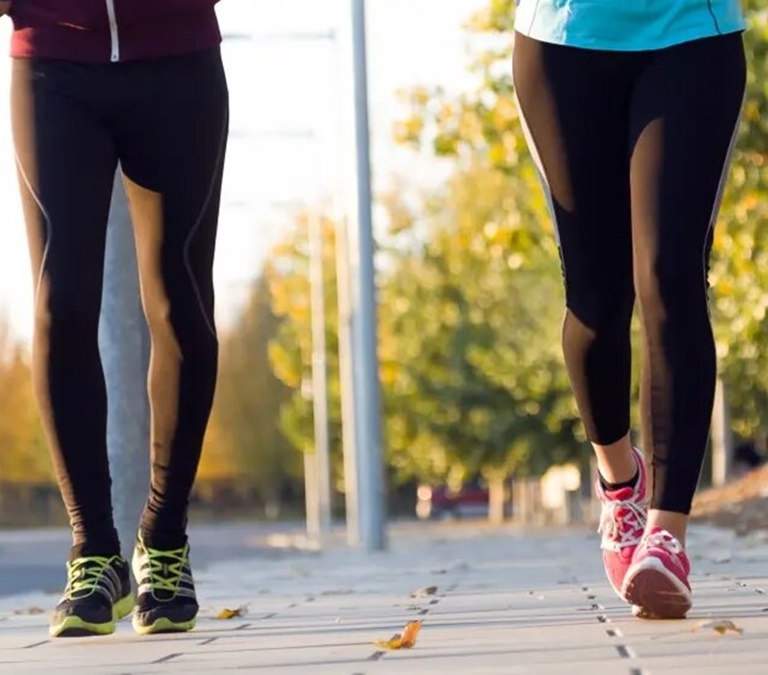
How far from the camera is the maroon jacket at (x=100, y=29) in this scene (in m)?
5.15

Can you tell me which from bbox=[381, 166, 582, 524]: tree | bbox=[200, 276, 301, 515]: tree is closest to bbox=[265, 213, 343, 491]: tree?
bbox=[381, 166, 582, 524]: tree

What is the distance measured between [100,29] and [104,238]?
0.49 meters

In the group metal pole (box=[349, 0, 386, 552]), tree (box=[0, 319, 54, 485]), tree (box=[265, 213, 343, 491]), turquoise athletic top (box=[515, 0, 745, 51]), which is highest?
turquoise athletic top (box=[515, 0, 745, 51])

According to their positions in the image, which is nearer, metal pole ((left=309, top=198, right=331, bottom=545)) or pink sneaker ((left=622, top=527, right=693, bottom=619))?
pink sneaker ((left=622, top=527, right=693, bottom=619))

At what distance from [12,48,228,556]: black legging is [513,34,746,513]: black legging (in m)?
0.81

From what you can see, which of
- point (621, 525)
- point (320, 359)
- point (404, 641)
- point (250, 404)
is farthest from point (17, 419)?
point (404, 641)

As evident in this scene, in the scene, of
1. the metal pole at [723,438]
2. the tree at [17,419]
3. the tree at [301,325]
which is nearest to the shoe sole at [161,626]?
the metal pole at [723,438]

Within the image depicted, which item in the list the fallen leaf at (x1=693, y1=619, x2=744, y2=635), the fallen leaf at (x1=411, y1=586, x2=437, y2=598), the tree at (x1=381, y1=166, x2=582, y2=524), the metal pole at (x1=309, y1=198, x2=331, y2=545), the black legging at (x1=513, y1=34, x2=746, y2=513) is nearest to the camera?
the fallen leaf at (x1=693, y1=619, x2=744, y2=635)

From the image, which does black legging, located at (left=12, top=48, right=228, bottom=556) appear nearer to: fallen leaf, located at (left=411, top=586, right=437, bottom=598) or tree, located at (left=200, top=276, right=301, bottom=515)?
fallen leaf, located at (left=411, top=586, right=437, bottom=598)

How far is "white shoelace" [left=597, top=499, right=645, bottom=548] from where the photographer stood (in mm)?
5270

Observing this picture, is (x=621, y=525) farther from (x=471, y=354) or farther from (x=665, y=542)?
(x=471, y=354)

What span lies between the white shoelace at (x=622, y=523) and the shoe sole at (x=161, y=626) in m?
1.02

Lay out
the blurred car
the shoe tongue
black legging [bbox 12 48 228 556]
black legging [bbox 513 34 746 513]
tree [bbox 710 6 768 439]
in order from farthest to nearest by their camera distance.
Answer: the blurred car
tree [bbox 710 6 768 439]
the shoe tongue
black legging [bbox 12 48 228 556]
black legging [bbox 513 34 746 513]

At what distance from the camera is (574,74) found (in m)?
5.07
